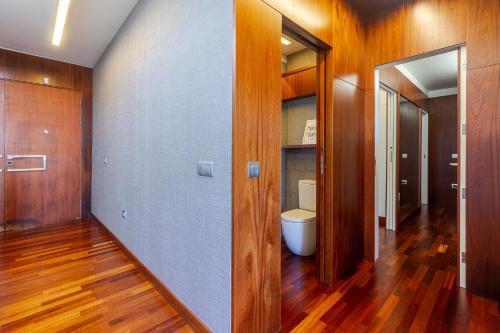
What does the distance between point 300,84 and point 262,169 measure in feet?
6.33

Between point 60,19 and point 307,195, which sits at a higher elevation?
point 60,19

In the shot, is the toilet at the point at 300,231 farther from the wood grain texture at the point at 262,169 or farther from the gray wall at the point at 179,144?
the gray wall at the point at 179,144

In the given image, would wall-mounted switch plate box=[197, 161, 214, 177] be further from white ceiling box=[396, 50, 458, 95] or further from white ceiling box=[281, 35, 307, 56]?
white ceiling box=[396, 50, 458, 95]

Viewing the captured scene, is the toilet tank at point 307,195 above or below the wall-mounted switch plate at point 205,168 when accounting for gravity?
below

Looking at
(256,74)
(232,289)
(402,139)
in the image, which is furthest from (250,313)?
(402,139)

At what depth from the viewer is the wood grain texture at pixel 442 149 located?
5102mm

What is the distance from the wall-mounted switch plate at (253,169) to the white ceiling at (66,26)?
2.29 meters

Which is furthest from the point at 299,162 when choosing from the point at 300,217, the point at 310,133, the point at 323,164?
the point at 323,164

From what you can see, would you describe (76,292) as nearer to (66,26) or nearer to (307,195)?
(307,195)

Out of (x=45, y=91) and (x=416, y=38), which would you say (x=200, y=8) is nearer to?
(x=416, y=38)

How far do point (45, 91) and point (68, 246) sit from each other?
100 inches

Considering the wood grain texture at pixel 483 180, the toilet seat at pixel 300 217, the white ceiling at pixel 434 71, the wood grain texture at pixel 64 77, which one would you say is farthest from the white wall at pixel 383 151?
the wood grain texture at pixel 64 77

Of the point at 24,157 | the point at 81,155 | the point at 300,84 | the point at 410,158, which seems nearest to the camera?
the point at 300,84

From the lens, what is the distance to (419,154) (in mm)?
4598
